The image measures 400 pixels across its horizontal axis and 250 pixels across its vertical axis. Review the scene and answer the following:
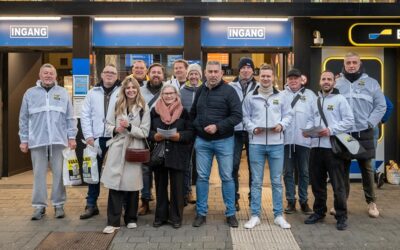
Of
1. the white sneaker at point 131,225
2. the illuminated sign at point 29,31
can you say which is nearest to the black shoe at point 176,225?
the white sneaker at point 131,225

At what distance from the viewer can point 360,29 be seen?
8.30m

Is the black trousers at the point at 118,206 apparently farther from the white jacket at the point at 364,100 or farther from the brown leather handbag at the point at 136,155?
the white jacket at the point at 364,100

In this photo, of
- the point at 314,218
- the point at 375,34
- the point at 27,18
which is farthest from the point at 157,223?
the point at 375,34

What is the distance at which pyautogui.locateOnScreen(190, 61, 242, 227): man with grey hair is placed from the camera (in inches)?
220

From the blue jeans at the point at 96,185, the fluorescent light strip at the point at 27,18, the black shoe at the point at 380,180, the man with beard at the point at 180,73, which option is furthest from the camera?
the fluorescent light strip at the point at 27,18

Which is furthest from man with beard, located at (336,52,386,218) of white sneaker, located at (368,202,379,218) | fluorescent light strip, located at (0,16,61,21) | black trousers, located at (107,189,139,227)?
fluorescent light strip, located at (0,16,61,21)

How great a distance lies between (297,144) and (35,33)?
5.00 metres

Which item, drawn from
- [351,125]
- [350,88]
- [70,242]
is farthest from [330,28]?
[70,242]

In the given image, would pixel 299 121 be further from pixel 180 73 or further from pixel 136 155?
pixel 136 155

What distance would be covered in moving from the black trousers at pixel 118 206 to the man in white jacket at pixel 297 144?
210 centimetres

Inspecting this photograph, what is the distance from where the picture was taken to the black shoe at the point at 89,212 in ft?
20.1

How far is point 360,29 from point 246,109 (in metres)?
3.63

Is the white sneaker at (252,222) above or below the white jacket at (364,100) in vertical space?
below

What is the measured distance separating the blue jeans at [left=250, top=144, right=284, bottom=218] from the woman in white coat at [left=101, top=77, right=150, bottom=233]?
4.55ft
